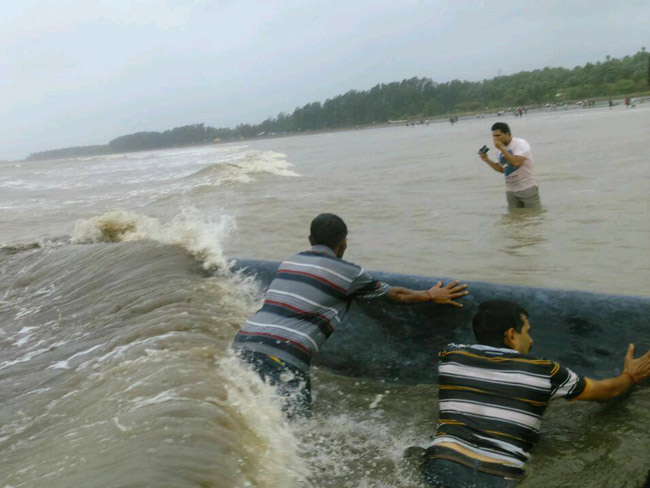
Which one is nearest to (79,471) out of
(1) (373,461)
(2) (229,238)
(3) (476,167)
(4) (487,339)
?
(1) (373,461)

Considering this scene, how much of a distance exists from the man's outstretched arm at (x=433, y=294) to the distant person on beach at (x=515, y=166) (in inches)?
138

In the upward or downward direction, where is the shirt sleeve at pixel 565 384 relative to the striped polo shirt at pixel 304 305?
downward

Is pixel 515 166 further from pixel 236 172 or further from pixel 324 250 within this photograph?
pixel 236 172

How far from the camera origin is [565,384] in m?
2.40

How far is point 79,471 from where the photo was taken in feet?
7.88

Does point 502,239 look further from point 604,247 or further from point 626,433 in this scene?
point 626,433

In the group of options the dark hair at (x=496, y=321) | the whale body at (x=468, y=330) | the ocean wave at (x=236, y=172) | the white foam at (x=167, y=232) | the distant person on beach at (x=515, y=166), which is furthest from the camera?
the ocean wave at (x=236, y=172)

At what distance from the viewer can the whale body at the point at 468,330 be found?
2.99 meters

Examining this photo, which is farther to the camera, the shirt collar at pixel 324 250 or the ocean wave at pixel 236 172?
the ocean wave at pixel 236 172

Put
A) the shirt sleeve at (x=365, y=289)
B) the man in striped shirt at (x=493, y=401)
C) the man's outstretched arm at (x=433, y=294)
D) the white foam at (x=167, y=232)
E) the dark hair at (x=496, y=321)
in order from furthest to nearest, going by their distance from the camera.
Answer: the white foam at (x=167, y=232) < the man's outstretched arm at (x=433, y=294) < the shirt sleeve at (x=365, y=289) < the dark hair at (x=496, y=321) < the man in striped shirt at (x=493, y=401)

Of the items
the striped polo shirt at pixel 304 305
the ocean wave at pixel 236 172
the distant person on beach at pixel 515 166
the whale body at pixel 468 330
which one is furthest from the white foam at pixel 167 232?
the ocean wave at pixel 236 172

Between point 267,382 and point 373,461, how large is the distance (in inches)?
26.1

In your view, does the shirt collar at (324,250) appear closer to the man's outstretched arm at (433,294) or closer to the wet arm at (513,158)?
the man's outstretched arm at (433,294)

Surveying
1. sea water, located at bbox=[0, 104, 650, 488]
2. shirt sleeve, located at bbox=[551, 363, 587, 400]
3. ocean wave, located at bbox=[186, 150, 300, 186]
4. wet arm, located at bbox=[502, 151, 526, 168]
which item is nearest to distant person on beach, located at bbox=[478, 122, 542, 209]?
wet arm, located at bbox=[502, 151, 526, 168]
